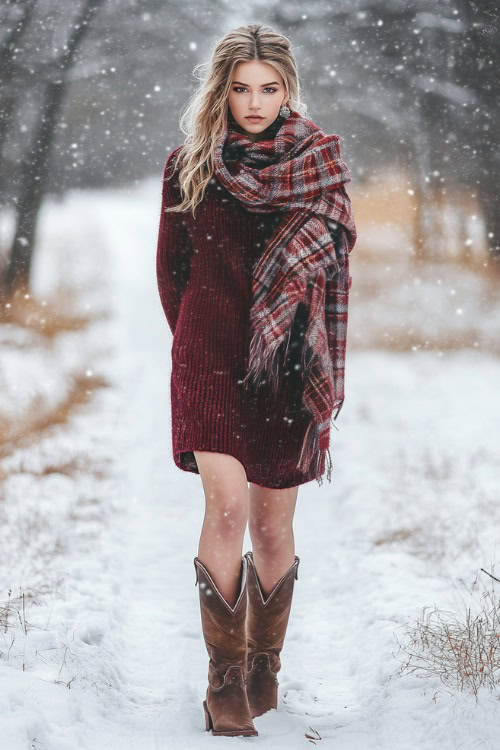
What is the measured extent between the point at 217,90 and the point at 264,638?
201 centimetres

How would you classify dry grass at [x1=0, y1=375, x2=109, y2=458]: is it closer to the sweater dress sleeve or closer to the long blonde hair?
the sweater dress sleeve

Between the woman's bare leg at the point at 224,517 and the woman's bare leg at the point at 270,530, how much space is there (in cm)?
26

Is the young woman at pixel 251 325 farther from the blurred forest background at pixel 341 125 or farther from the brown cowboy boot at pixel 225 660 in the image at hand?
the blurred forest background at pixel 341 125

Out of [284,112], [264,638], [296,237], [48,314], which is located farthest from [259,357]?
[48,314]

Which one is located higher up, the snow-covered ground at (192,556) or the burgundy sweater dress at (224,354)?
the burgundy sweater dress at (224,354)

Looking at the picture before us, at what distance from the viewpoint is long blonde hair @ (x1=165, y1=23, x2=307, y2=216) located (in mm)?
2543

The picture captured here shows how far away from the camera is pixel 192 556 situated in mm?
4957

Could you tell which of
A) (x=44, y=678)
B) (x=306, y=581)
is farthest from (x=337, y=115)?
(x=44, y=678)

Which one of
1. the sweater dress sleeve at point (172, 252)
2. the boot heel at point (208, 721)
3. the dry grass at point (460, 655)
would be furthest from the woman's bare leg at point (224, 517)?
the dry grass at point (460, 655)

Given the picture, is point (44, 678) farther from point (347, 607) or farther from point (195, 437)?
point (347, 607)

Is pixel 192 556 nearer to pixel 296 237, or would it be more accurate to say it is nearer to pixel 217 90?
pixel 296 237

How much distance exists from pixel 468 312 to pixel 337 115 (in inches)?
139

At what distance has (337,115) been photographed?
10.8m

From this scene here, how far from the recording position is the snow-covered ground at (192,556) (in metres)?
2.37
